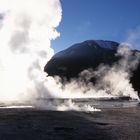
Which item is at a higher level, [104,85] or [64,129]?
[104,85]

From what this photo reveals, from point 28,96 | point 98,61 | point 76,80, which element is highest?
point 98,61

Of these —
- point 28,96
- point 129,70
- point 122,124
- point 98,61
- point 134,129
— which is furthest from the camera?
point 98,61

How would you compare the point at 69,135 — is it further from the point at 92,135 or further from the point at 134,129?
the point at 134,129

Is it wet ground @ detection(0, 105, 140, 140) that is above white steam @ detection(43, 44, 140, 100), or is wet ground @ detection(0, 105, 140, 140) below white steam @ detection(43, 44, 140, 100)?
below

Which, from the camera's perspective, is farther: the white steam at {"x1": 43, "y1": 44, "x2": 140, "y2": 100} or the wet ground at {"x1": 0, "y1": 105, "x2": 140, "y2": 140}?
the white steam at {"x1": 43, "y1": 44, "x2": 140, "y2": 100}

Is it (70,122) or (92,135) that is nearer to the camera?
(92,135)

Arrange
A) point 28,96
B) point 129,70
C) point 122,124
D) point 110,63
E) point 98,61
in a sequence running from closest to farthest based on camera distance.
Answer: point 122,124, point 28,96, point 129,70, point 110,63, point 98,61

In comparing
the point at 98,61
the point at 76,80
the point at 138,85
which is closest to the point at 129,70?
the point at 138,85

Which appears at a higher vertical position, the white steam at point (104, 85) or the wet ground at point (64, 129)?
the white steam at point (104, 85)

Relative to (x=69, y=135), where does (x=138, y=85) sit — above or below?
above

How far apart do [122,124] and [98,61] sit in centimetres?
15889

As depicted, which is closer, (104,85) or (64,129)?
(64,129)

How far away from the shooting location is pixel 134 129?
105 ft

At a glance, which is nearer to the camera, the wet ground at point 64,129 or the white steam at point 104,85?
the wet ground at point 64,129
